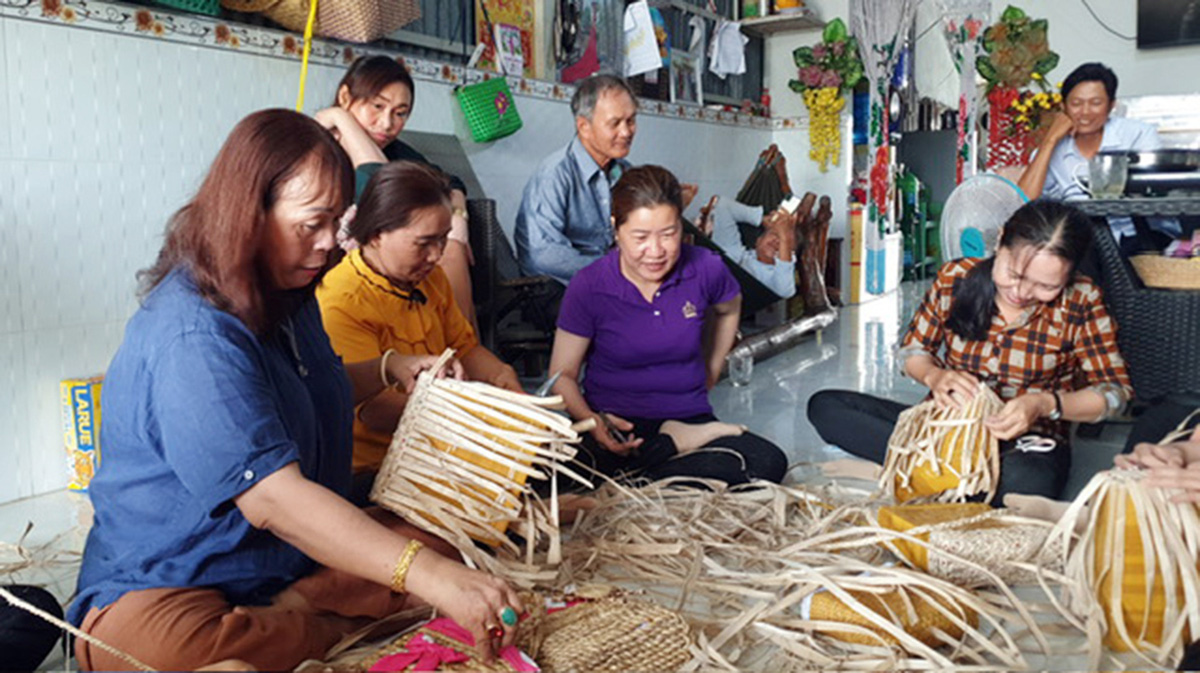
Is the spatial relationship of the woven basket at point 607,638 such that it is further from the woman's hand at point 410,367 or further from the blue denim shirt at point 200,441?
the woman's hand at point 410,367

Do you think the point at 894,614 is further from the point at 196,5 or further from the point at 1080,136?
the point at 1080,136

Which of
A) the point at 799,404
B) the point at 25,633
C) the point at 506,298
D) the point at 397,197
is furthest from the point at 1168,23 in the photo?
the point at 25,633

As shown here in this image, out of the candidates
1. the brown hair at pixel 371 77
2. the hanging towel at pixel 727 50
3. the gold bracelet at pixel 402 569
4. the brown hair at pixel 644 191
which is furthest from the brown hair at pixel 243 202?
the hanging towel at pixel 727 50

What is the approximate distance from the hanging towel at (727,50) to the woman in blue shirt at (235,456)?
19.5 ft

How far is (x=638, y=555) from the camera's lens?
220cm

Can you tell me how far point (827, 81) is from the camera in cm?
752

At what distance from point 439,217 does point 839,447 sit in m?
1.62

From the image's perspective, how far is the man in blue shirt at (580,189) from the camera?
3.61 metres

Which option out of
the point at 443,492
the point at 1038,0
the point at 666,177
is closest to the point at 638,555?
the point at 443,492

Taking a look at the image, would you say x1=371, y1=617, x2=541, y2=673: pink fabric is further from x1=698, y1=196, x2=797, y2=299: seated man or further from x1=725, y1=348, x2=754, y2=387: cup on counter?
x1=698, y1=196, x2=797, y2=299: seated man

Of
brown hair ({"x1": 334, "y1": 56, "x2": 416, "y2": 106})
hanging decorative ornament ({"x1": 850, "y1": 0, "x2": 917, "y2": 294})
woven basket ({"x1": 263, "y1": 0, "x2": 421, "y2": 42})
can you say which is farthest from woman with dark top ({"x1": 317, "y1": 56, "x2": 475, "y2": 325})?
hanging decorative ornament ({"x1": 850, "y1": 0, "x2": 917, "y2": 294})

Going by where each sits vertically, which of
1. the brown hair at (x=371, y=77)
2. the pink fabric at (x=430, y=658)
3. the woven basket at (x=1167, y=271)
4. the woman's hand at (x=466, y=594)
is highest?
the brown hair at (x=371, y=77)

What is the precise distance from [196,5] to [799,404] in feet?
8.90

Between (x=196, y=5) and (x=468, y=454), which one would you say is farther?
(x=196, y=5)
